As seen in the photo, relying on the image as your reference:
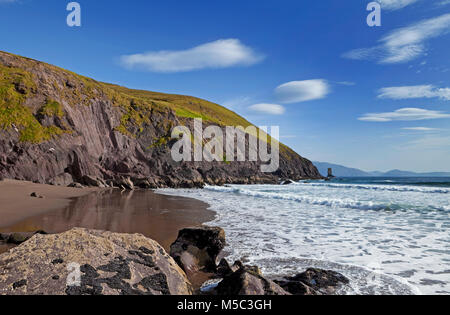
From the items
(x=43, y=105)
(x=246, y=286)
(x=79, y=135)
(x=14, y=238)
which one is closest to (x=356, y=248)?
(x=246, y=286)

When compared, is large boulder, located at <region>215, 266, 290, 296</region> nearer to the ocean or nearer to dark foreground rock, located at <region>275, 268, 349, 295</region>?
dark foreground rock, located at <region>275, 268, 349, 295</region>

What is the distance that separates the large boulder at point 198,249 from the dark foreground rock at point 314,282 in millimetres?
1720

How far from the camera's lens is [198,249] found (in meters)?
6.36

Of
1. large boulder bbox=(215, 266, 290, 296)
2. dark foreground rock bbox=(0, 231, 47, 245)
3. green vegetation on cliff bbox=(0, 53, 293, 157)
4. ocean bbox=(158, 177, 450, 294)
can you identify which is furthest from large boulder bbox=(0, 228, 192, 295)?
green vegetation on cliff bbox=(0, 53, 293, 157)

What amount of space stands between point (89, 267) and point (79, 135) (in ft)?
124

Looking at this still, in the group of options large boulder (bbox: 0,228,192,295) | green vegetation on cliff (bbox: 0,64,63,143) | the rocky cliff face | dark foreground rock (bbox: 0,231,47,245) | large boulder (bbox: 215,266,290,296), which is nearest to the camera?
large boulder (bbox: 0,228,192,295)

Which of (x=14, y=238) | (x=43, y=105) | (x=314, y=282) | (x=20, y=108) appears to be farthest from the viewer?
(x=43, y=105)

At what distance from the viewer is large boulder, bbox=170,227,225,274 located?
5.97 m

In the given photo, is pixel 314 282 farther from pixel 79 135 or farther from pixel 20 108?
pixel 79 135

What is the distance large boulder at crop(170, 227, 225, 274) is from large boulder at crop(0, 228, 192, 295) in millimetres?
1218

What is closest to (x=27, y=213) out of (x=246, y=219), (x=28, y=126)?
(x=246, y=219)

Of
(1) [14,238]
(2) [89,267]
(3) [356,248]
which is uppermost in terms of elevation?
(2) [89,267]
